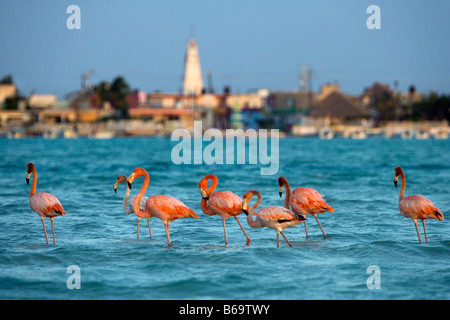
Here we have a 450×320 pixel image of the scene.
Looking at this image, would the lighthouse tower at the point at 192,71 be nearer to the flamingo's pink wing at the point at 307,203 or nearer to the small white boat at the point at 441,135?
the small white boat at the point at 441,135

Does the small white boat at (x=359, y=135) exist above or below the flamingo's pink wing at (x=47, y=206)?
below

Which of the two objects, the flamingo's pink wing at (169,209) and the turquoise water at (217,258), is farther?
the flamingo's pink wing at (169,209)

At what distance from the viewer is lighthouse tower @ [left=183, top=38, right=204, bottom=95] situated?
14025 centimetres

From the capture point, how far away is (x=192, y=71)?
142375mm

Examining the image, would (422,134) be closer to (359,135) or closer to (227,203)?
(359,135)

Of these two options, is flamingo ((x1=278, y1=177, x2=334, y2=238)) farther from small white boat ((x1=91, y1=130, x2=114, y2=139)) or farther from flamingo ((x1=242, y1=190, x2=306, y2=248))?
small white boat ((x1=91, y1=130, x2=114, y2=139))

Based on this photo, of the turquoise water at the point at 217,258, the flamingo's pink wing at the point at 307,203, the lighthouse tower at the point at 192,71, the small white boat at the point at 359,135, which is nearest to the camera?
the turquoise water at the point at 217,258

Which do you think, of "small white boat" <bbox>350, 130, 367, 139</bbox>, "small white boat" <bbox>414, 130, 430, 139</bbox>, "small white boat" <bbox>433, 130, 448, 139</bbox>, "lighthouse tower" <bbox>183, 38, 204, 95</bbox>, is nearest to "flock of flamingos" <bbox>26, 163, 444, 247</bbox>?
"small white boat" <bbox>414, 130, 430, 139</bbox>

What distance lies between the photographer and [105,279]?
30.5 ft

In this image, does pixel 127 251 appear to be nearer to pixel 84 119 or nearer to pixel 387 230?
pixel 387 230

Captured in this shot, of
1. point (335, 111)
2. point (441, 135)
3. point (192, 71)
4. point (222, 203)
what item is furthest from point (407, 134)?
point (222, 203)

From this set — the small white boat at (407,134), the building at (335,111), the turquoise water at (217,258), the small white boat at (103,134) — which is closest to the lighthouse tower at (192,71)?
the small white boat at (103,134)

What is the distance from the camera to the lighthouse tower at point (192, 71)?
460 ft

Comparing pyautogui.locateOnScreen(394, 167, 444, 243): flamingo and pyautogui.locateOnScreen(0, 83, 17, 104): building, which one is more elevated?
pyautogui.locateOnScreen(0, 83, 17, 104): building
